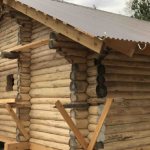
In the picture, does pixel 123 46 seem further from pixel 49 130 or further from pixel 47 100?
pixel 49 130

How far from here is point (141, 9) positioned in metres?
31.2

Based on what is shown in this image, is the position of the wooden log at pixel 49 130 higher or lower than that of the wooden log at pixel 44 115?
lower

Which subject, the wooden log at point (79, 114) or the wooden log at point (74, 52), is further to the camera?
the wooden log at point (79, 114)

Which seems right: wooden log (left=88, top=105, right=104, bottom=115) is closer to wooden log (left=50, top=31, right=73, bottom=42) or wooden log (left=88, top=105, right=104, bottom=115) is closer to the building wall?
wooden log (left=50, top=31, right=73, bottom=42)

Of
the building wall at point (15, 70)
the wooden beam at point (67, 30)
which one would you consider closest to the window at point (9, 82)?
the building wall at point (15, 70)

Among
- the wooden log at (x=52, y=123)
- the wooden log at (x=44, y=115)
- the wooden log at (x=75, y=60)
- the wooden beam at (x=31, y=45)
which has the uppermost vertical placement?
the wooden beam at (x=31, y=45)

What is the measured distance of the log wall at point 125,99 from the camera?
8852mm

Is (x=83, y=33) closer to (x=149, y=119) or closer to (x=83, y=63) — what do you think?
(x=83, y=63)

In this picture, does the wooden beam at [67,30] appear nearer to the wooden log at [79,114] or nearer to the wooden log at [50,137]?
the wooden log at [79,114]

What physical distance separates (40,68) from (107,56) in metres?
2.35

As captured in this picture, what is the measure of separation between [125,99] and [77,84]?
1.27m

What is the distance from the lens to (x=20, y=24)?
1097cm

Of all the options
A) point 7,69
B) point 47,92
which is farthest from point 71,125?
point 7,69

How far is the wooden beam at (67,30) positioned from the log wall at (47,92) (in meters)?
0.75
